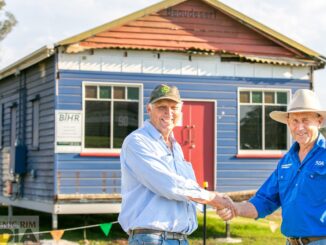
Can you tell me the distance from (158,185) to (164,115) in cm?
53

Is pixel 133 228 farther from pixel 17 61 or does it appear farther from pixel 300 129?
pixel 17 61

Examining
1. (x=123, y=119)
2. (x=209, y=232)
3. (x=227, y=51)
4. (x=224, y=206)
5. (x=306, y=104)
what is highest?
(x=227, y=51)

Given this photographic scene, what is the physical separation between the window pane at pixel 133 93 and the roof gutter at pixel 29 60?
66.5 inches

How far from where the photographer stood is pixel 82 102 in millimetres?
13523

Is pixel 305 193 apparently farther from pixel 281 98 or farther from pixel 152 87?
pixel 281 98

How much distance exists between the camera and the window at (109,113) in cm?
1363

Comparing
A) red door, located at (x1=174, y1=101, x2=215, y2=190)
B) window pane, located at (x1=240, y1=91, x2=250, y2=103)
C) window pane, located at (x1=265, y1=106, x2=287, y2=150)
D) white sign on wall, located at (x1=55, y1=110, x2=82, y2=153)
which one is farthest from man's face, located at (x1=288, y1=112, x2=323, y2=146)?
window pane, located at (x1=265, y1=106, x2=287, y2=150)

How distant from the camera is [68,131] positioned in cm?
1349

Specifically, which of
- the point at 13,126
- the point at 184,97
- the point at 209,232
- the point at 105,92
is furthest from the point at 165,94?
the point at 13,126

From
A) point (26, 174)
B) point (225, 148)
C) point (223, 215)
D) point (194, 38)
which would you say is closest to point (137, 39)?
point (194, 38)

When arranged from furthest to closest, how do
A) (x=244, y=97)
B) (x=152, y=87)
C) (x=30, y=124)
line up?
(x=30, y=124) → (x=244, y=97) → (x=152, y=87)

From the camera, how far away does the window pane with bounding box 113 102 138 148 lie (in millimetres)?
13797

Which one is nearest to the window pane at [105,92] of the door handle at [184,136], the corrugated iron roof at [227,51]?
the corrugated iron roof at [227,51]

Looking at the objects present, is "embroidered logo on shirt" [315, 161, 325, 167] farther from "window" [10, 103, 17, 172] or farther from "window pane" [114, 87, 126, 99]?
"window" [10, 103, 17, 172]
